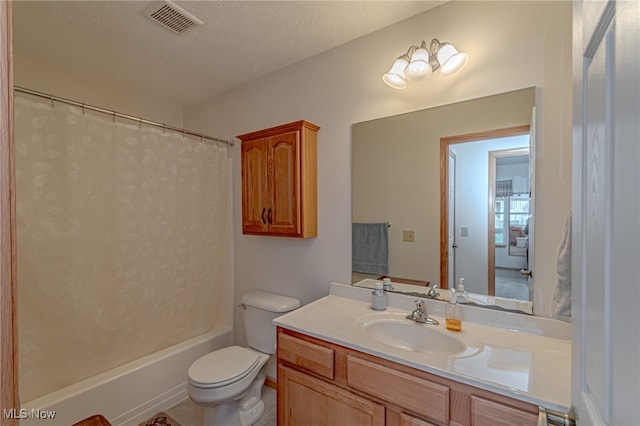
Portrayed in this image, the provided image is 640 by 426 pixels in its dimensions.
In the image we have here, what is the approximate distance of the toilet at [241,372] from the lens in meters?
1.58

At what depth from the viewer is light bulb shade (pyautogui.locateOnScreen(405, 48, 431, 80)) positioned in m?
1.46

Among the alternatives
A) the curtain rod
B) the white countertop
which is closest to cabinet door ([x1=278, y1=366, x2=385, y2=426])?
the white countertop

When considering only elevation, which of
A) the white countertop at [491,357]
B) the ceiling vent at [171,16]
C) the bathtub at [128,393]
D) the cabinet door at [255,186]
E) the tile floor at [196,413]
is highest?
the ceiling vent at [171,16]

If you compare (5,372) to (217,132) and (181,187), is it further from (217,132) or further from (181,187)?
(217,132)

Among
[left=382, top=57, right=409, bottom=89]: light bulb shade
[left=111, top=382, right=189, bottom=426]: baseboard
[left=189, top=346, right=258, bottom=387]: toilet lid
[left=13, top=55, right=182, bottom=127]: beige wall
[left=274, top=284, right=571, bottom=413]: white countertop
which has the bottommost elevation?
[left=111, top=382, right=189, bottom=426]: baseboard

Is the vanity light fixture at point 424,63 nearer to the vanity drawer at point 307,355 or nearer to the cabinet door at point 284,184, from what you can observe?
the cabinet door at point 284,184

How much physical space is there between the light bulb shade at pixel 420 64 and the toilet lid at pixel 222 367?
195 centimetres

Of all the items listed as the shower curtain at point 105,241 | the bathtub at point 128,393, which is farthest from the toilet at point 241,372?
the shower curtain at point 105,241

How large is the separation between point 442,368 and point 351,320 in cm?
53

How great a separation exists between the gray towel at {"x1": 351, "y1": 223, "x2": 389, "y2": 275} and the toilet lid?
0.90 metres

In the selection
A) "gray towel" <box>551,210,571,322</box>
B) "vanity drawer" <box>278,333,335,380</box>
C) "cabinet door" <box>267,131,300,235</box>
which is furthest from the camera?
"cabinet door" <box>267,131,300,235</box>

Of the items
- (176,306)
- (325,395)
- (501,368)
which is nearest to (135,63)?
(176,306)

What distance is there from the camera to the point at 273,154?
1.94m

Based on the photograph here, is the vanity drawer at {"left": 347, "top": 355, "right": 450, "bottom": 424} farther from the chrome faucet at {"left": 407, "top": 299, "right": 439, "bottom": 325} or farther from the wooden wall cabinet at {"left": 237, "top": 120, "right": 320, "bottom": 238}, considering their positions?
the wooden wall cabinet at {"left": 237, "top": 120, "right": 320, "bottom": 238}
